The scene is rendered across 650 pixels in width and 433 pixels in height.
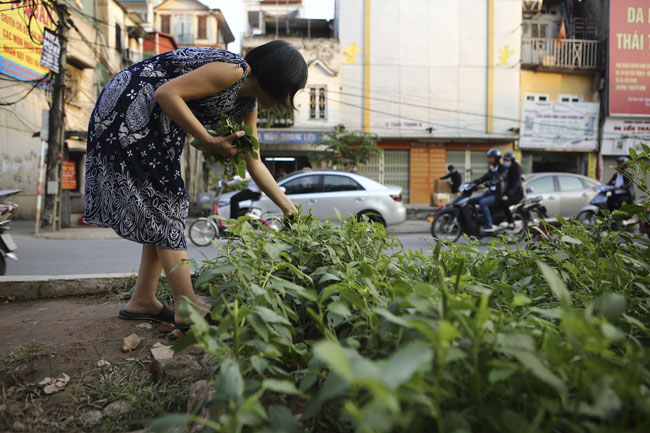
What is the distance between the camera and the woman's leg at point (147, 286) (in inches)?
89.5

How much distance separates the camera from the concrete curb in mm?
2719

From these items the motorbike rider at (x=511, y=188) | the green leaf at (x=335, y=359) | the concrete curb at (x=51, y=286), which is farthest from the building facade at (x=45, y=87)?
the green leaf at (x=335, y=359)

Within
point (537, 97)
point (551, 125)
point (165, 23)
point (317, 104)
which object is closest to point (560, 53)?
point (537, 97)

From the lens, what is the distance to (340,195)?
9547 mm

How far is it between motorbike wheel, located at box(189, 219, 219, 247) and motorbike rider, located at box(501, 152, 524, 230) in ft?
16.9

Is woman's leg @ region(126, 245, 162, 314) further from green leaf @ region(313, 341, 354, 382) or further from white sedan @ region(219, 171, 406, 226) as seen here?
white sedan @ region(219, 171, 406, 226)

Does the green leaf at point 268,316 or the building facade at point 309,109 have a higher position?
the building facade at point 309,109

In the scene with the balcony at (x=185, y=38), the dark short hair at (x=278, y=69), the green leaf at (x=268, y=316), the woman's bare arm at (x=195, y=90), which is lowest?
the green leaf at (x=268, y=316)

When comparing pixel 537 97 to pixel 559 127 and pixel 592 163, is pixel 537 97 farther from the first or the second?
pixel 592 163

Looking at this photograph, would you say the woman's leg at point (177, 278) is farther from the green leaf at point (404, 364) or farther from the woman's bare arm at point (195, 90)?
the green leaf at point (404, 364)

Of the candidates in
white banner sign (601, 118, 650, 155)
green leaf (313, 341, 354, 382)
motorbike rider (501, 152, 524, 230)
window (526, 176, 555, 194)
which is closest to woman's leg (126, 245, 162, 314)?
green leaf (313, 341, 354, 382)

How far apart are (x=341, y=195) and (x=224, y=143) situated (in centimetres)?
761

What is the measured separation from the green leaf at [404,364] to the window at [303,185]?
8904 millimetres

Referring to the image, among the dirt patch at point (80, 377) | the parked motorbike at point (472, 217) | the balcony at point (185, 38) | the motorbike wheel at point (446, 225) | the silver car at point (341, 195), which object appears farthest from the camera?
the balcony at point (185, 38)
